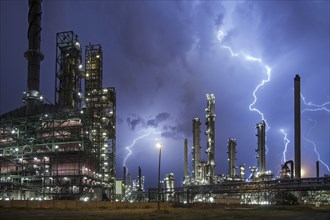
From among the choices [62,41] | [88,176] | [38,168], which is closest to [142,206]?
[88,176]

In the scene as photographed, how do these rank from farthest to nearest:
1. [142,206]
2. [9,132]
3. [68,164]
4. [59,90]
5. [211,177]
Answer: [211,177] < [59,90] < [9,132] < [68,164] < [142,206]

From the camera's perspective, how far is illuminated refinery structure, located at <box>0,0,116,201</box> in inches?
3430

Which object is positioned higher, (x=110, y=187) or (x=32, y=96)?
(x=32, y=96)

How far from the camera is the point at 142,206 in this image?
58.5 m

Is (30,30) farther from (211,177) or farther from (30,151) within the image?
(211,177)

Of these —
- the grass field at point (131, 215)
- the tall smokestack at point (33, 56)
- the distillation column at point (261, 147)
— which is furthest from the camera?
the distillation column at point (261, 147)

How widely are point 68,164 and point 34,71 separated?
25.1m

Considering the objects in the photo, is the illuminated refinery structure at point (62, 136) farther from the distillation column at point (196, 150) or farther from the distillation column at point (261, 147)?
the distillation column at point (261, 147)

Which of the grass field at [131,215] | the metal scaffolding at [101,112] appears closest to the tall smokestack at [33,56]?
the metal scaffolding at [101,112]

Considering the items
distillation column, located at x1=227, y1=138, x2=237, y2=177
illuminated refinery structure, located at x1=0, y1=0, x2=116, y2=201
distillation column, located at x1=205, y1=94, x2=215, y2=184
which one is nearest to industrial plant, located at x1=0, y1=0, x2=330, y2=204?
illuminated refinery structure, located at x1=0, y1=0, x2=116, y2=201

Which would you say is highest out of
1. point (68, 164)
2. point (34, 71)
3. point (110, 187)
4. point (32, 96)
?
point (34, 71)

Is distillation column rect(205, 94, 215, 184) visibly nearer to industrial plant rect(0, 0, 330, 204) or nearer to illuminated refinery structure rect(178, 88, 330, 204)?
illuminated refinery structure rect(178, 88, 330, 204)

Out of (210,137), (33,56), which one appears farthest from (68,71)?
(210,137)

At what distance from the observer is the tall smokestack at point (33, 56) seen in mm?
97312
